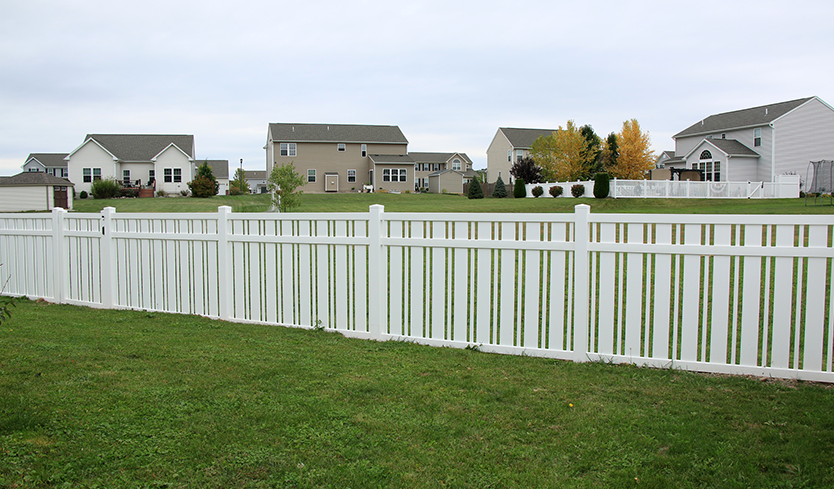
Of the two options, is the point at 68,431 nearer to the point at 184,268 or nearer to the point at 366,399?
the point at 366,399

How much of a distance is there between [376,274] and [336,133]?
162ft

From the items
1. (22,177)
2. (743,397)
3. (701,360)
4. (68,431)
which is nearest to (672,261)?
(701,360)

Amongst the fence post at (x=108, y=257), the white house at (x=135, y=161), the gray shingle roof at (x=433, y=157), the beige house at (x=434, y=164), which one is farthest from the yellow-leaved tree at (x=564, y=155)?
the fence post at (x=108, y=257)

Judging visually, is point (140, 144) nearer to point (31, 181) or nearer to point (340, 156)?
point (31, 181)

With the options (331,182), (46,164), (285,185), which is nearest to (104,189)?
(331,182)

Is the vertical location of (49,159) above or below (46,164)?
above

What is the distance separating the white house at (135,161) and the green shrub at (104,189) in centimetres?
304

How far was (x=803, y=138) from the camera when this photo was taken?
40500mm

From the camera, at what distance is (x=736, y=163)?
41.2 metres

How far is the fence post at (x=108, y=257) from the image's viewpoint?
7.96 metres

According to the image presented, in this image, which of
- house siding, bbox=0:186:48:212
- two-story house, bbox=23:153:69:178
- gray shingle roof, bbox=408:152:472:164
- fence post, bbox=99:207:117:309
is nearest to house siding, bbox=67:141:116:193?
house siding, bbox=0:186:48:212

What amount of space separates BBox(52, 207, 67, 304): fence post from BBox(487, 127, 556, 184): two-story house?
154 feet

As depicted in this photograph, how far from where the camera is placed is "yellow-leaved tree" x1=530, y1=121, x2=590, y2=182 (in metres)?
43.8

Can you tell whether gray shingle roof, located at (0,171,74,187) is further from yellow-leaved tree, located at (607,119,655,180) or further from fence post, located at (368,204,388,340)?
yellow-leaved tree, located at (607,119,655,180)
